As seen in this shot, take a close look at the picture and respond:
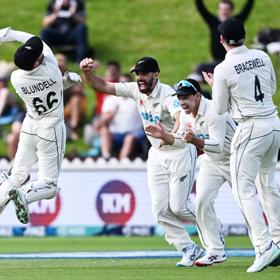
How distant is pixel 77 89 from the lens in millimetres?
20500

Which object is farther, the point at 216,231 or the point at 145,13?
the point at 145,13

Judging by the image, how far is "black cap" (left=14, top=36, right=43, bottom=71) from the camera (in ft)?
40.8

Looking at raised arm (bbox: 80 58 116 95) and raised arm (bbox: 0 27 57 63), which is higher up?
raised arm (bbox: 0 27 57 63)

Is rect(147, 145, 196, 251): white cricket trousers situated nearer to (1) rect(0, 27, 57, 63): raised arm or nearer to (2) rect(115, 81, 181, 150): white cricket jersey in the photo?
(2) rect(115, 81, 181, 150): white cricket jersey

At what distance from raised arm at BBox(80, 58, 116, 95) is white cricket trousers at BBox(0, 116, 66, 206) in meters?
0.82

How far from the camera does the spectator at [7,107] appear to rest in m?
20.5

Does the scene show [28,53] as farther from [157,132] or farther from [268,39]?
[268,39]

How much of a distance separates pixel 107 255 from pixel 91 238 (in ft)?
11.8

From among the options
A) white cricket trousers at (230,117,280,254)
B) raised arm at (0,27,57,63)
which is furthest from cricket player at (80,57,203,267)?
white cricket trousers at (230,117,280,254)

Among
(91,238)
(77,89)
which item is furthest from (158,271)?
(77,89)

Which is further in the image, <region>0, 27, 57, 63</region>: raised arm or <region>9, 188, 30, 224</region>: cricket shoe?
<region>0, 27, 57, 63</region>: raised arm

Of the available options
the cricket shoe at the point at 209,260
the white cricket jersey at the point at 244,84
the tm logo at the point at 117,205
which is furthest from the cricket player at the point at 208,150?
the tm logo at the point at 117,205

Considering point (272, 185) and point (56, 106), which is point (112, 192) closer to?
point (56, 106)

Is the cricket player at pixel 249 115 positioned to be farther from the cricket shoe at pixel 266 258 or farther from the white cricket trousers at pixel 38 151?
the white cricket trousers at pixel 38 151
